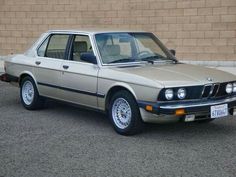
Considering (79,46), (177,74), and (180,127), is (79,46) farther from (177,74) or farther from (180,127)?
(180,127)

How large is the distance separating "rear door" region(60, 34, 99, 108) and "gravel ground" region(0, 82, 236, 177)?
1.36 ft

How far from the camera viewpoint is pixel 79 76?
22.3ft

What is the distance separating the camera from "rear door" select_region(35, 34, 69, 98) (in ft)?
23.9

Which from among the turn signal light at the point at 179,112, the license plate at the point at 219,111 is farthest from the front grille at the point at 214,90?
the turn signal light at the point at 179,112

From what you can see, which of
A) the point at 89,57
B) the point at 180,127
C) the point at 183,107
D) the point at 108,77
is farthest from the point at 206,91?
the point at 89,57

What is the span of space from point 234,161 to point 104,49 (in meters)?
2.67

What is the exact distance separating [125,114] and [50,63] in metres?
1.86

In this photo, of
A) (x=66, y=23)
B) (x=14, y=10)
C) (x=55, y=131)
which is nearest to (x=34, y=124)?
(x=55, y=131)

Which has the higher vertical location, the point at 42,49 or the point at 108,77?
the point at 42,49

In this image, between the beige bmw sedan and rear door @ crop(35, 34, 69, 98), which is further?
rear door @ crop(35, 34, 69, 98)

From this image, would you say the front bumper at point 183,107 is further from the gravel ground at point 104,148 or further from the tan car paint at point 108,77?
the gravel ground at point 104,148

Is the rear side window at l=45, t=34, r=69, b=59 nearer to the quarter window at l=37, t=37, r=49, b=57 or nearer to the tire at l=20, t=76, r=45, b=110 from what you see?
the quarter window at l=37, t=37, r=49, b=57

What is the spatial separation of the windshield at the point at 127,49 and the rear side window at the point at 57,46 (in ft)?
2.37

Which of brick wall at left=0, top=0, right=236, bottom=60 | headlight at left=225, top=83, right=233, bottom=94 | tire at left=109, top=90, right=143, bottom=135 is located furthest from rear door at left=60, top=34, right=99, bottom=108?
brick wall at left=0, top=0, right=236, bottom=60
